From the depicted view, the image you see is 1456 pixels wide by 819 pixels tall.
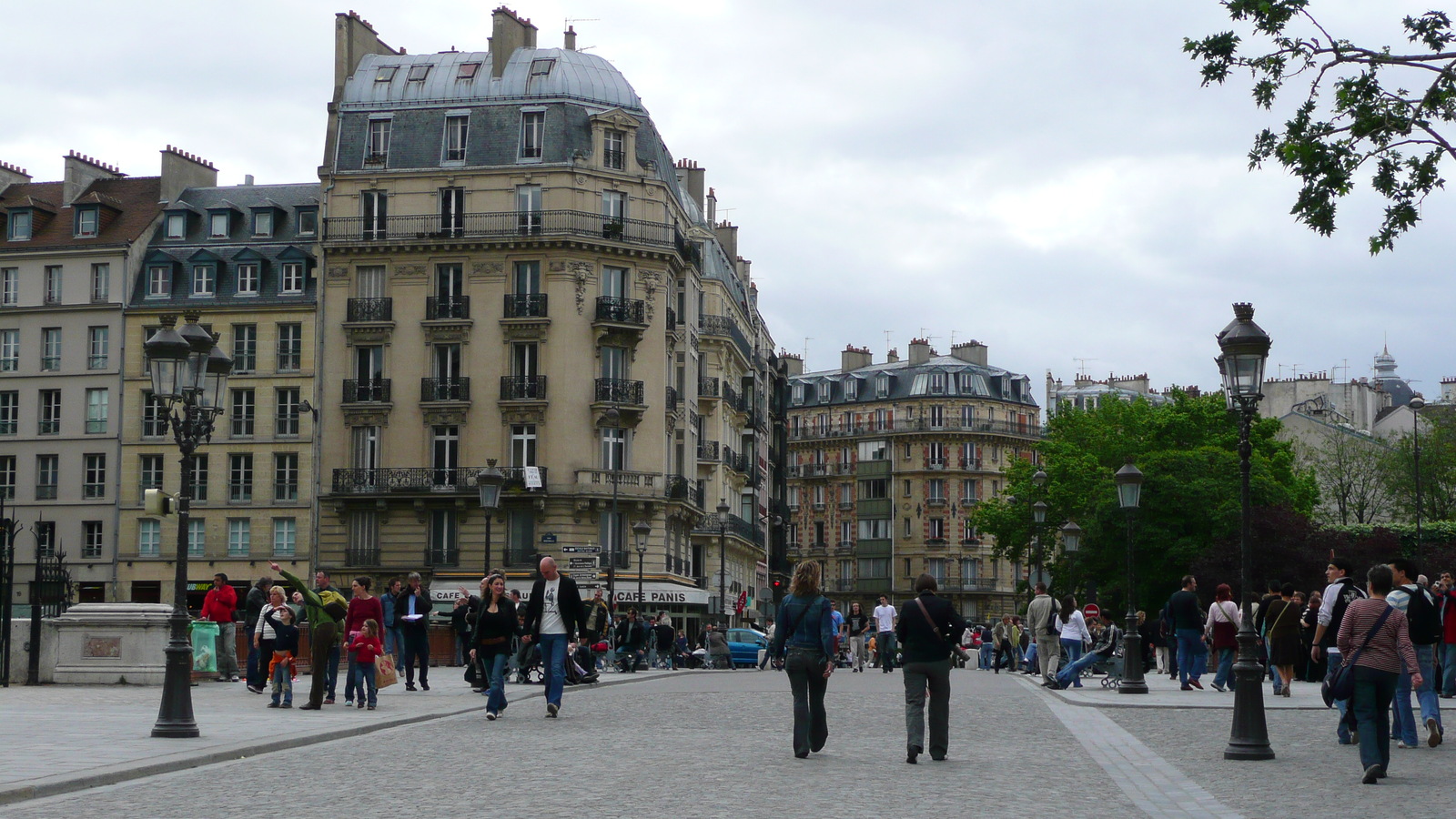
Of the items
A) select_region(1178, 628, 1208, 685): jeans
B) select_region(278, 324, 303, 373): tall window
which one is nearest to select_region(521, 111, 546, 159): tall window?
select_region(278, 324, 303, 373): tall window

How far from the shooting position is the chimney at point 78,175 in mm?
68188

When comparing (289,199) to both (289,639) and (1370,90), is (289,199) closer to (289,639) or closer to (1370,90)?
(289,639)

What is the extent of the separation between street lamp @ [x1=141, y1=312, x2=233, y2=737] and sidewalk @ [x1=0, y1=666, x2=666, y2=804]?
0.34 metres

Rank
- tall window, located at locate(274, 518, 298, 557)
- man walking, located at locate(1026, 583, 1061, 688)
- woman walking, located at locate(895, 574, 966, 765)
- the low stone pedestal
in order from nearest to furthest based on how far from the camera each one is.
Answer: woman walking, located at locate(895, 574, 966, 765) < the low stone pedestal < man walking, located at locate(1026, 583, 1061, 688) < tall window, located at locate(274, 518, 298, 557)

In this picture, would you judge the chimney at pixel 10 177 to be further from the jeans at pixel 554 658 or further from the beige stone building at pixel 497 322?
the jeans at pixel 554 658

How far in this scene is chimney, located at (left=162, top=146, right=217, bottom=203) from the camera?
67.7 metres

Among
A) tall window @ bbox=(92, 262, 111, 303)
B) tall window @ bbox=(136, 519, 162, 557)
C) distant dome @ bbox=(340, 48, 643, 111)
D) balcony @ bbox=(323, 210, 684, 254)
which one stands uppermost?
distant dome @ bbox=(340, 48, 643, 111)

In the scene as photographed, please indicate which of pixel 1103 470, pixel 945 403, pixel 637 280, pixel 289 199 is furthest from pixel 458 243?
pixel 945 403

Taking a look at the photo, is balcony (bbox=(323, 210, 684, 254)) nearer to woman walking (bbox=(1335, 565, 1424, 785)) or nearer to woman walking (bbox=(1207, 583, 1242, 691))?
woman walking (bbox=(1207, 583, 1242, 691))

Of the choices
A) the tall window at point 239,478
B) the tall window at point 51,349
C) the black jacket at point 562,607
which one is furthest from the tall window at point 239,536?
the black jacket at point 562,607

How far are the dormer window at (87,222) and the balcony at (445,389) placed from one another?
14.4 m

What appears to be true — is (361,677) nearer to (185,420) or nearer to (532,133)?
(185,420)

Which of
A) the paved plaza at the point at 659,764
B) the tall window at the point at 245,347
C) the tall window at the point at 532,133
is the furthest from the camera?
the tall window at the point at 245,347

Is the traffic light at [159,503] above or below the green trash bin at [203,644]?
above
